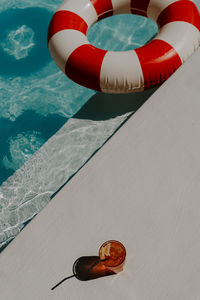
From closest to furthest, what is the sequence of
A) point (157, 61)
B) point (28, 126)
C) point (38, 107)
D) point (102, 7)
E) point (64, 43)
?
1. point (157, 61)
2. point (64, 43)
3. point (102, 7)
4. point (28, 126)
5. point (38, 107)

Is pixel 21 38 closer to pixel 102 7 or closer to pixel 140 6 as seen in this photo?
pixel 102 7

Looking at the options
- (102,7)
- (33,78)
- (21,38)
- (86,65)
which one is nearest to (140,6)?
(102,7)

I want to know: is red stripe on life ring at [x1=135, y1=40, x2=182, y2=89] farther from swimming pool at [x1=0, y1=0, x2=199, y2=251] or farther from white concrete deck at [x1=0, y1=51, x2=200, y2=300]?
white concrete deck at [x1=0, y1=51, x2=200, y2=300]

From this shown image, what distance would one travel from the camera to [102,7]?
255 centimetres

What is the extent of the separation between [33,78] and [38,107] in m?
0.38

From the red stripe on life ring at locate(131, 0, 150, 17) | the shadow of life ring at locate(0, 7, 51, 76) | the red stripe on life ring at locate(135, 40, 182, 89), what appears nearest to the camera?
the red stripe on life ring at locate(135, 40, 182, 89)

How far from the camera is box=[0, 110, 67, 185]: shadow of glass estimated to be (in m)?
2.64

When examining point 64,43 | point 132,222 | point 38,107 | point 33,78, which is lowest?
point 132,222

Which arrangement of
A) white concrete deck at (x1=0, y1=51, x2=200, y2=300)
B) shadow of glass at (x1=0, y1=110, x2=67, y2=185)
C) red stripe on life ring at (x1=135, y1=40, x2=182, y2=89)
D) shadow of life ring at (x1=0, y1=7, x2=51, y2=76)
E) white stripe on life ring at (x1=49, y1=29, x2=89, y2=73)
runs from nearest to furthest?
white concrete deck at (x1=0, y1=51, x2=200, y2=300)
red stripe on life ring at (x1=135, y1=40, x2=182, y2=89)
white stripe on life ring at (x1=49, y1=29, x2=89, y2=73)
shadow of glass at (x1=0, y1=110, x2=67, y2=185)
shadow of life ring at (x1=0, y1=7, x2=51, y2=76)

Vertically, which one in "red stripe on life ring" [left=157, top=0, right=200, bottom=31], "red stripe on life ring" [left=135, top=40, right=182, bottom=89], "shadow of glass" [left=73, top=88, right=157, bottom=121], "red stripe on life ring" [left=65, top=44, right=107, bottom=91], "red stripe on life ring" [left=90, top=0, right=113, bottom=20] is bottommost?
"shadow of glass" [left=73, top=88, right=157, bottom=121]

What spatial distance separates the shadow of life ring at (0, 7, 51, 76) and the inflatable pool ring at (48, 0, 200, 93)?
29.2 inches

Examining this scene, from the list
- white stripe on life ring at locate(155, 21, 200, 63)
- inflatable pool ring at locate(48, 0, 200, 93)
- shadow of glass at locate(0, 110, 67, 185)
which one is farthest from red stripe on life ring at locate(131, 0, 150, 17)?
shadow of glass at locate(0, 110, 67, 185)

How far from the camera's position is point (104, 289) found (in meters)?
1.24

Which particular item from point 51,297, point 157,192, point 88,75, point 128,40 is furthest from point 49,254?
point 128,40
